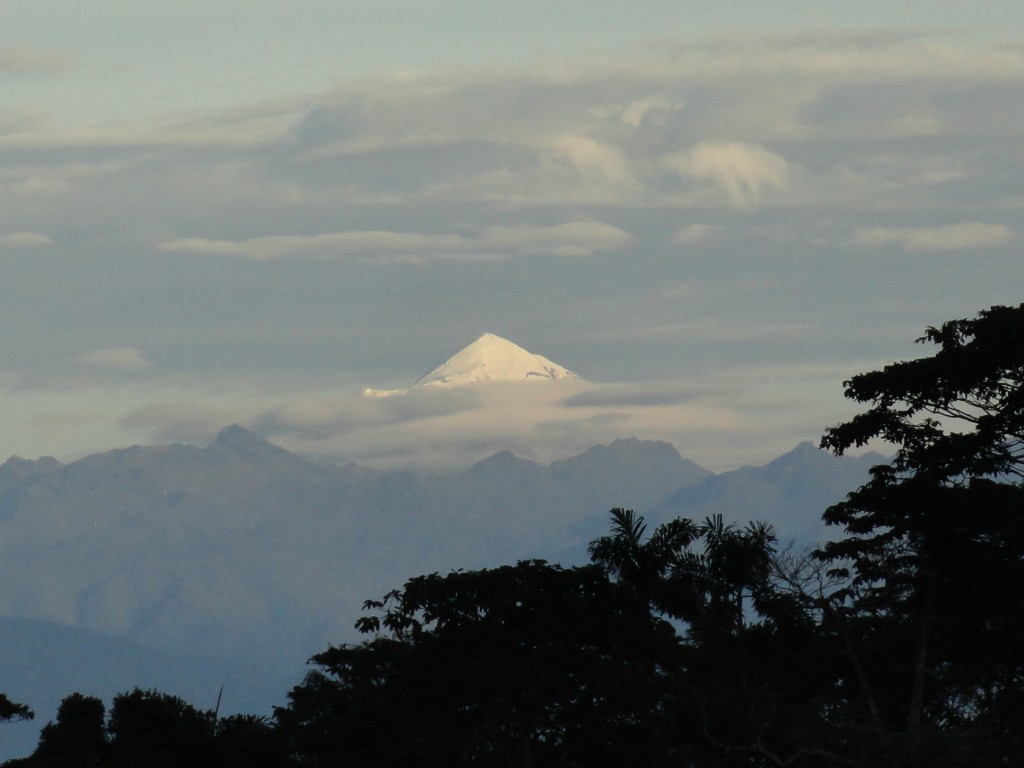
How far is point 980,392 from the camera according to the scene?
5606cm

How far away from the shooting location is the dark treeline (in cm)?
5553

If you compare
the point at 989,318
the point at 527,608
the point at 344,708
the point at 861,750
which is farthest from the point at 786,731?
the point at 344,708

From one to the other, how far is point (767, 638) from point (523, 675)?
547 inches

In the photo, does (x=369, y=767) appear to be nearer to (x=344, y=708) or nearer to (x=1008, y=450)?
(x=344, y=708)

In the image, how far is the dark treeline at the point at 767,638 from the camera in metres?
55.5

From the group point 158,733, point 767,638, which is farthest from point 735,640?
point 158,733

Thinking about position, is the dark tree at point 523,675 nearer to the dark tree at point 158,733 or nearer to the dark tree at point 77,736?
the dark tree at point 158,733

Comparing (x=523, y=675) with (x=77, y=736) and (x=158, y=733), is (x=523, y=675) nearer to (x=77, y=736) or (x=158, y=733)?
(x=158, y=733)

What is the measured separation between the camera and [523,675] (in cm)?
6231

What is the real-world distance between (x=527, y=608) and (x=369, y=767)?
32.5ft

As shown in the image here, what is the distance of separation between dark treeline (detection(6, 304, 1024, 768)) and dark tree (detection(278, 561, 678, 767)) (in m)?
0.08

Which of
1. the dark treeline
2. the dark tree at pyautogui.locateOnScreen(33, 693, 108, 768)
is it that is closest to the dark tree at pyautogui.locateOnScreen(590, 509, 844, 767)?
the dark treeline

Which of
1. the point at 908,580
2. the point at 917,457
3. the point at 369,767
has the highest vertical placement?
the point at 917,457

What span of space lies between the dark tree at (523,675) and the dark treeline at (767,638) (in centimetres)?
8
